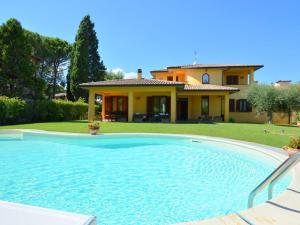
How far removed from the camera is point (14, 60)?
26094 mm

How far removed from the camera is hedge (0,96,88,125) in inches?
819

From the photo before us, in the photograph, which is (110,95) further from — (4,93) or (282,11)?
(282,11)

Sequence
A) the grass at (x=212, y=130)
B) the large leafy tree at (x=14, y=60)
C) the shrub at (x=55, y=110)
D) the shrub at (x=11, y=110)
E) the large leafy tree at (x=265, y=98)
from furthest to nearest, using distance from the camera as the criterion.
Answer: the large leafy tree at (x=14, y=60)
the large leafy tree at (x=265, y=98)
the shrub at (x=55, y=110)
the shrub at (x=11, y=110)
the grass at (x=212, y=130)

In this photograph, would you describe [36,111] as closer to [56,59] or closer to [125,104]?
[125,104]

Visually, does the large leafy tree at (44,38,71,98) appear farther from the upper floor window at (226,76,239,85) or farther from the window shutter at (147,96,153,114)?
the upper floor window at (226,76,239,85)

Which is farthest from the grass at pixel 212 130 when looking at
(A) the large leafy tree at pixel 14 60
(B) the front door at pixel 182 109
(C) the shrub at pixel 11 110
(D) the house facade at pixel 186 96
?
(A) the large leafy tree at pixel 14 60

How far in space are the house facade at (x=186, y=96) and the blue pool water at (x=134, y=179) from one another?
1164 centimetres

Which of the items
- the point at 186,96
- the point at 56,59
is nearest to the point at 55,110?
the point at 186,96

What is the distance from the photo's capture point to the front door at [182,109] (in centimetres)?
2819

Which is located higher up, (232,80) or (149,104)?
(232,80)

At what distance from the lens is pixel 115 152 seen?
11414 mm

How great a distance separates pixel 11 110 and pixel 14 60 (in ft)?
25.9

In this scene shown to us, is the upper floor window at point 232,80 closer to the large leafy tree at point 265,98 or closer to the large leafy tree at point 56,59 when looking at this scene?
the large leafy tree at point 265,98

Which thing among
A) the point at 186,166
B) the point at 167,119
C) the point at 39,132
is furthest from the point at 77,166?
the point at 167,119
